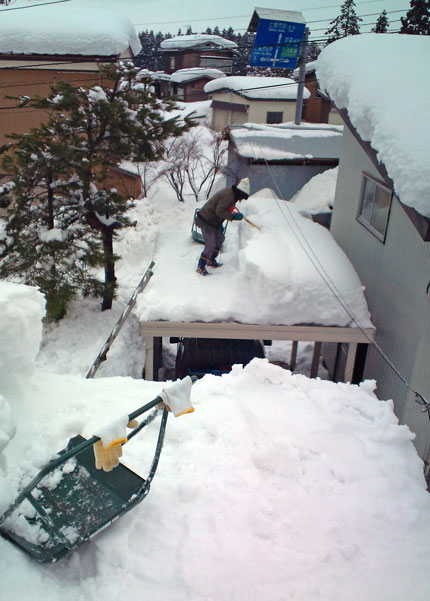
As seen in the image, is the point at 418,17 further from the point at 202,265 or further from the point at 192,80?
the point at 202,265

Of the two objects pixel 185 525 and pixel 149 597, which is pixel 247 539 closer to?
pixel 185 525

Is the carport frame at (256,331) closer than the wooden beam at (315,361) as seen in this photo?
Yes

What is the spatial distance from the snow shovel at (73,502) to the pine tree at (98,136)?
260 inches

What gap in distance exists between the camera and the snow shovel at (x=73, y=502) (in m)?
2.67

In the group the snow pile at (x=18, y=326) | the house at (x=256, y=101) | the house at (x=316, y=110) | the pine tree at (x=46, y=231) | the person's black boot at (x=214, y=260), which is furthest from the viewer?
the house at (x=316, y=110)

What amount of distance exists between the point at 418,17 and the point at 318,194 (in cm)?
1931

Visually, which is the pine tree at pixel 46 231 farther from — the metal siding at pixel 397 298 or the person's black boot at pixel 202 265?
the metal siding at pixel 397 298

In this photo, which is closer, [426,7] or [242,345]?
[242,345]

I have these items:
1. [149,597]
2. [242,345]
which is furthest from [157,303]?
[149,597]

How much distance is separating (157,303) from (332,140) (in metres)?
10.1

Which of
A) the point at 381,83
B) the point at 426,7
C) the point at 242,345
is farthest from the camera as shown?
the point at 426,7

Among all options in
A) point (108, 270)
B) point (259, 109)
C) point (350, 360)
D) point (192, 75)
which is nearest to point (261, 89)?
point (259, 109)

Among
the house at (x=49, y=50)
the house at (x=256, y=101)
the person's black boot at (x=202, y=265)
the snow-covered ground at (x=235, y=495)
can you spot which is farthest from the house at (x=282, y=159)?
the house at (x=256, y=101)

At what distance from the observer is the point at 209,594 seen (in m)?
2.67
